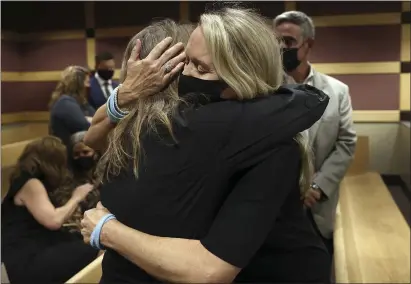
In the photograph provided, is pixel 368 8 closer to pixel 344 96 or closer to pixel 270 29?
pixel 344 96

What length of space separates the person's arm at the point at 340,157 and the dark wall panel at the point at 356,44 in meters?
2.06

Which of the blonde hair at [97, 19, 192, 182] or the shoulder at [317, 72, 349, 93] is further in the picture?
the shoulder at [317, 72, 349, 93]

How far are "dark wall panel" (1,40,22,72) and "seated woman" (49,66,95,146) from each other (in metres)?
1.25

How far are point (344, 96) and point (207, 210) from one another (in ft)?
3.06

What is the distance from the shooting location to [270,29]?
706 mm

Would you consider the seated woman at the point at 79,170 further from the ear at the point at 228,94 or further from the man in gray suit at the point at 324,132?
the ear at the point at 228,94

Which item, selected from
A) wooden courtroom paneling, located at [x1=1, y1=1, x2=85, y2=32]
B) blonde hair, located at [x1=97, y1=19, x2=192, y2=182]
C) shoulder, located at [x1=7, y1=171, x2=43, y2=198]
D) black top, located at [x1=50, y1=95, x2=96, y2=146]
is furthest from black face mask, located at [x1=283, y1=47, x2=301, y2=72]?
wooden courtroom paneling, located at [x1=1, y1=1, x2=85, y2=32]

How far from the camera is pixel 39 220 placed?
1.64 m

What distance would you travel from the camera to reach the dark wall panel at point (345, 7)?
3244 mm

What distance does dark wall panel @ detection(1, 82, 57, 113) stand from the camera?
3549mm

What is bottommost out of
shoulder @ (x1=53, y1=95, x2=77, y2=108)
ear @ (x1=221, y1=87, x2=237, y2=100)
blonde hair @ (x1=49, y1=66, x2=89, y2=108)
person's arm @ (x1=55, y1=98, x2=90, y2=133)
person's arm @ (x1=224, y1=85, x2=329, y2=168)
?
person's arm @ (x1=55, y1=98, x2=90, y2=133)

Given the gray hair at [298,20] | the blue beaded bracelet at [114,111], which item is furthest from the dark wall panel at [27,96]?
the blue beaded bracelet at [114,111]

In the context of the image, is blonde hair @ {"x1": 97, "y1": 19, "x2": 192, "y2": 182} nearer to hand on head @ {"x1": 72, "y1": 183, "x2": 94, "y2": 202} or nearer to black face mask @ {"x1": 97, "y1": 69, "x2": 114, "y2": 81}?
hand on head @ {"x1": 72, "y1": 183, "x2": 94, "y2": 202}

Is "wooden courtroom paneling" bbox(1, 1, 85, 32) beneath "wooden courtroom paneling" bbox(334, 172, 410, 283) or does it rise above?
above
